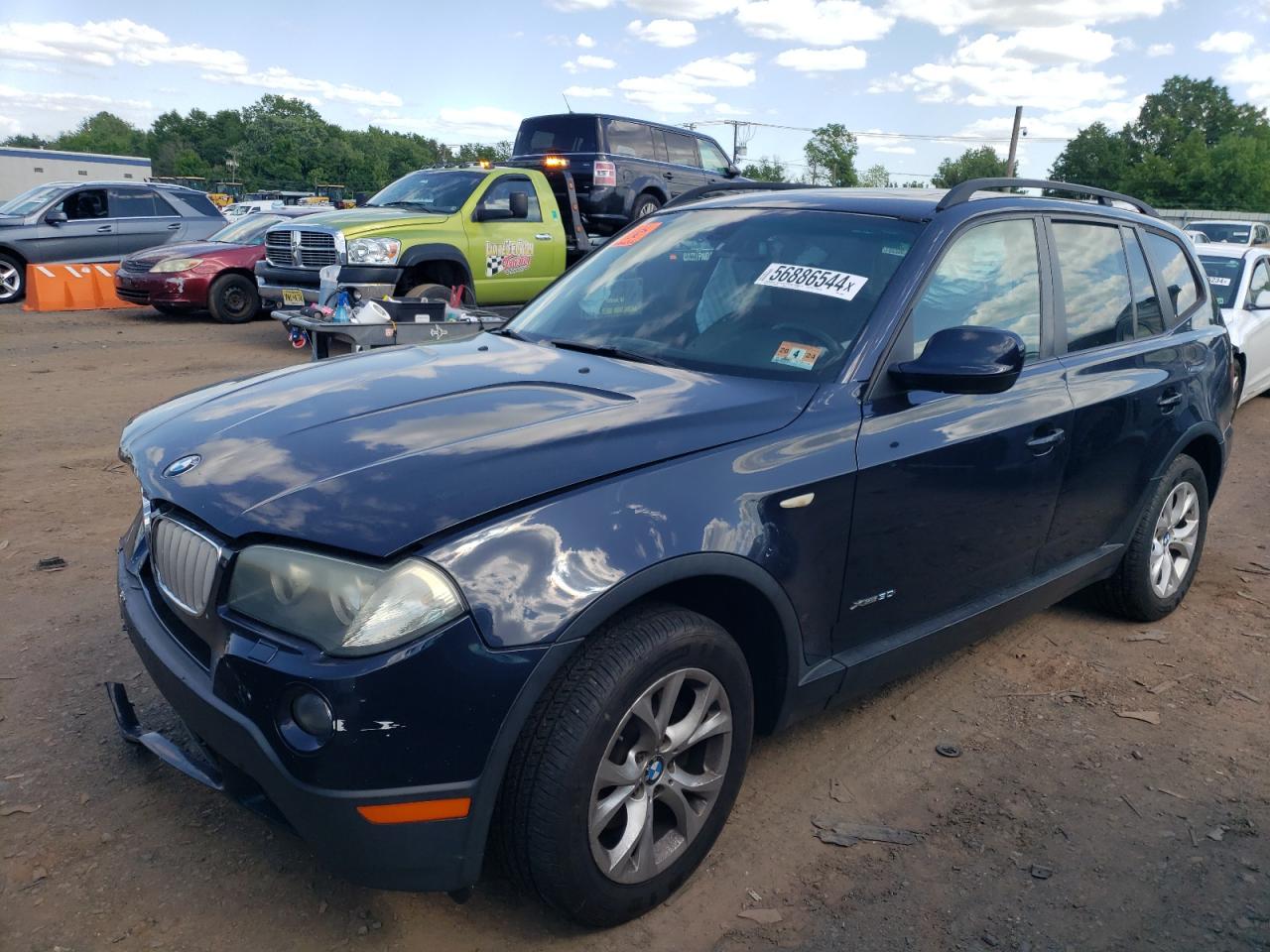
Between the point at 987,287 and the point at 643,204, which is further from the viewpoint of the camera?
the point at 643,204

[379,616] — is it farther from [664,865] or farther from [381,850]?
[664,865]

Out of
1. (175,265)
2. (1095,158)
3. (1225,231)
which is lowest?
(175,265)

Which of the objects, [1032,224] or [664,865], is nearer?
[664,865]

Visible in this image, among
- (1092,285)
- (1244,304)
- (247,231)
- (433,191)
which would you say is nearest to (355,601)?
(1092,285)

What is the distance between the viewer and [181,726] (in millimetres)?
3301

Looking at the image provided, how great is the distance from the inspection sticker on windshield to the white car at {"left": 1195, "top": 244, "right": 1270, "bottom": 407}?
6791 mm

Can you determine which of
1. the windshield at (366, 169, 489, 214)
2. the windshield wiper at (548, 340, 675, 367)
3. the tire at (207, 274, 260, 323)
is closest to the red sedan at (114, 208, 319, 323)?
the tire at (207, 274, 260, 323)

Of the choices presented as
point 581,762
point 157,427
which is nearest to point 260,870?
point 581,762

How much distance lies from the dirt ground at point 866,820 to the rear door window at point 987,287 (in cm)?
138

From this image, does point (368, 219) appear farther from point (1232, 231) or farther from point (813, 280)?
point (1232, 231)

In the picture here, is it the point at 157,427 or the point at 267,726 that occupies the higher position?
the point at 157,427

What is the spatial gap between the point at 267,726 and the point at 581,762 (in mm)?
673

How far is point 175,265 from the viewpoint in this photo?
1352 centimetres

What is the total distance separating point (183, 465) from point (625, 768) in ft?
4.50
